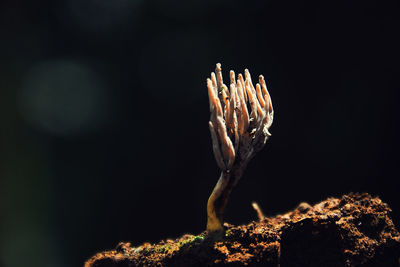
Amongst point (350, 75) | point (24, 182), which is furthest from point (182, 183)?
point (350, 75)

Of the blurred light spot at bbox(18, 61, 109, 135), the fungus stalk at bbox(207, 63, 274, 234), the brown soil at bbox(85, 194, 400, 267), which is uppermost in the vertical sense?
the blurred light spot at bbox(18, 61, 109, 135)

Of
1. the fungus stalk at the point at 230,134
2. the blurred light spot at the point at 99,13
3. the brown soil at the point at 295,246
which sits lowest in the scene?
the brown soil at the point at 295,246

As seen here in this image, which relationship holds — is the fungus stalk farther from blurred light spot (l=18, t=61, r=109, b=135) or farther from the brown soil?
blurred light spot (l=18, t=61, r=109, b=135)

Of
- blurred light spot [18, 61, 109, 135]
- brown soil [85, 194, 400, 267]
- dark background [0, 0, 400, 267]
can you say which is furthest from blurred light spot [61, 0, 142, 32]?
brown soil [85, 194, 400, 267]

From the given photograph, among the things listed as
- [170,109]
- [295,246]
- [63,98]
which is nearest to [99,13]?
[63,98]

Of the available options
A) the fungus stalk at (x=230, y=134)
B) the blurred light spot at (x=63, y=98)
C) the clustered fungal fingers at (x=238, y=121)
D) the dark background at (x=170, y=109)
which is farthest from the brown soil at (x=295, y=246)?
the blurred light spot at (x=63, y=98)

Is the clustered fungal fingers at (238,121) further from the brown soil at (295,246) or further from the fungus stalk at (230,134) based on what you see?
the brown soil at (295,246)
